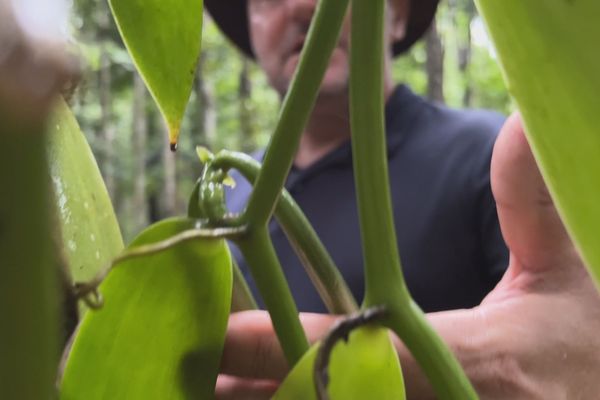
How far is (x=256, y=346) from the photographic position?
0.31 metres

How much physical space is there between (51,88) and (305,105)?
186mm

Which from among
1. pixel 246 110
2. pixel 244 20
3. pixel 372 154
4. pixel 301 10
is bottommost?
pixel 246 110

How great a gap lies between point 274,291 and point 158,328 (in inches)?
1.8

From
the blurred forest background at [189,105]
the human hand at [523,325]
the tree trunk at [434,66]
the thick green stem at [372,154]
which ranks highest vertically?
the thick green stem at [372,154]

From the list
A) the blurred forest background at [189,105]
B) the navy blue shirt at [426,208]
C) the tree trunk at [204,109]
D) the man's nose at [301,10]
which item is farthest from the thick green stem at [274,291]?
the tree trunk at [204,109]

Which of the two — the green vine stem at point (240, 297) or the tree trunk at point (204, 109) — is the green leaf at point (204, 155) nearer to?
the green vine stem at point (240, 297)

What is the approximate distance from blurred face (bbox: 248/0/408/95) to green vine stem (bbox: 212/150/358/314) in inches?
27.8

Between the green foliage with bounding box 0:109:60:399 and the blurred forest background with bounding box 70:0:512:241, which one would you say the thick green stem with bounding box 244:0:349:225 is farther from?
the blurred forest background with bounding box 70:0:512:241

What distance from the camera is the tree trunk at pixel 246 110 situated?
14.4 feet

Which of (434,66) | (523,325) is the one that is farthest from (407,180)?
(434,66)

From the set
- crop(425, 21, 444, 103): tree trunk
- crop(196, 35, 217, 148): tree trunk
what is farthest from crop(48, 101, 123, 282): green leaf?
crop(196, 35, 217, 148): tree trunk

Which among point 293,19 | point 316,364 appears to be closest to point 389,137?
point 293,19

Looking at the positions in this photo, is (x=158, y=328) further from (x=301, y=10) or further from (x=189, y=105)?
(x=189, y=105)

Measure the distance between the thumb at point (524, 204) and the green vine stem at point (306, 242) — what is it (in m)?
0.10
